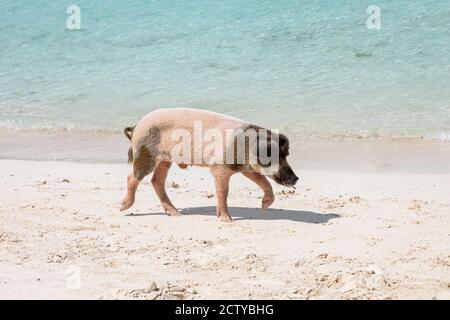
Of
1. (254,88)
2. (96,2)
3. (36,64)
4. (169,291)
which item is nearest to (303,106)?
(254,88)

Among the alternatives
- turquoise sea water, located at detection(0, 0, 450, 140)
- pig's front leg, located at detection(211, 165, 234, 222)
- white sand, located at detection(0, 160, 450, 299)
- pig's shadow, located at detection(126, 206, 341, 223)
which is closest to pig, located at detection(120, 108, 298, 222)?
pig's front leg, located at detection(211, 165, 234, 222)

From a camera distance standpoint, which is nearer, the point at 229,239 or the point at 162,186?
the point at 229,239

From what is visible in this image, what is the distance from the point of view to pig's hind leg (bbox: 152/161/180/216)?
309 inches

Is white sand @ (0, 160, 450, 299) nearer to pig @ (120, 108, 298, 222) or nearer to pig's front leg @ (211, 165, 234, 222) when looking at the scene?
pig's front leg @ (211, 165, 234, 222)

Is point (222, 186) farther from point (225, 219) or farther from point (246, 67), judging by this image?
point (246, 67)

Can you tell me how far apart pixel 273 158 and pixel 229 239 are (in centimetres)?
106

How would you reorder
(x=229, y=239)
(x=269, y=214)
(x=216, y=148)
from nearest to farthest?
(x=229, y=239) < (x=216, y=148) < (x=269, y=214)

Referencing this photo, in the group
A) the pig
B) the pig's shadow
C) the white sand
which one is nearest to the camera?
the white sand

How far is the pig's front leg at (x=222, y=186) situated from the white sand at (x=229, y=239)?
12cm

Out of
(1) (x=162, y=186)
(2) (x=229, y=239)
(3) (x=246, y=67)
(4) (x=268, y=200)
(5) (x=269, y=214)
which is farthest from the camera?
(3) (x=246, y=67)

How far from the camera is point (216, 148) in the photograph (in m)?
7.43

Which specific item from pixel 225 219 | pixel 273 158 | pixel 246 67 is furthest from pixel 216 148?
pixel 246 67

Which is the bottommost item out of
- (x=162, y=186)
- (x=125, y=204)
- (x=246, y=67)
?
(x=125, y=204)

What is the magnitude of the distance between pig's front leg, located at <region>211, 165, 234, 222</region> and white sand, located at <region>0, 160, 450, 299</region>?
12 centimetres
